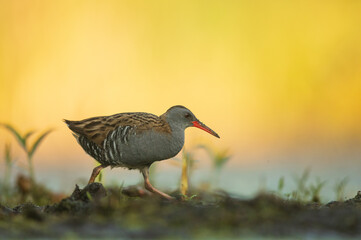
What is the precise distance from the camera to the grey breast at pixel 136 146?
8.41 meters

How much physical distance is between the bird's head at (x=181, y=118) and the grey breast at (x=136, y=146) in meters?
0.29

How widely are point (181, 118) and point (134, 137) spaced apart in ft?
2.75

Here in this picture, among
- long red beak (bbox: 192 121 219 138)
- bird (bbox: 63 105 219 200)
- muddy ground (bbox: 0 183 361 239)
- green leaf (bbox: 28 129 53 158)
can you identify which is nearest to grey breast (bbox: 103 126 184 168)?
bird (bbox: 63 105 219 200)

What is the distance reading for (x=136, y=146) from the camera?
8383mm

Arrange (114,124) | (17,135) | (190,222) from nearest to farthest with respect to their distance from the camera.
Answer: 1. (190,222)
2. (114,124)
3. (17,135)

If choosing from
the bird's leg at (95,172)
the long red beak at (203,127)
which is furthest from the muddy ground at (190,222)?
the long red beak at (203,127)

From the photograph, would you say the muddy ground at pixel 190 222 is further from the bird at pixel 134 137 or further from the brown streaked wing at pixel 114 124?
the brown streaked wing at pixel 114 124

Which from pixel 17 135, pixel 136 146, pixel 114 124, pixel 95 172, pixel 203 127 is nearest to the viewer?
pixel 136 146

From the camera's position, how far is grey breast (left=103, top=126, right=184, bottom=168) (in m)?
8.41

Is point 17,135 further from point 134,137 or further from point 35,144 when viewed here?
point 134,137

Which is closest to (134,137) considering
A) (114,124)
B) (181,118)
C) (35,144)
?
(114,124)

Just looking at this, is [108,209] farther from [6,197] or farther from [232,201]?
[6,197]

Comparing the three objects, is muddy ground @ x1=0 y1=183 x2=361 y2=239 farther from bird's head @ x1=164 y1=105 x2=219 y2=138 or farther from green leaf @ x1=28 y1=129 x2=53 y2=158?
green leaf @ x1=28 y1=129 x2=53 y2=158

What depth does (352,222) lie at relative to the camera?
4.86 m
